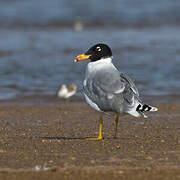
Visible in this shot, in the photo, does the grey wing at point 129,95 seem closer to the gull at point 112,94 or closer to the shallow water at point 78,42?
the gull at point 112,94

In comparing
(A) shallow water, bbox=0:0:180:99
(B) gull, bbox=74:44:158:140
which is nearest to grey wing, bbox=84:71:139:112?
(B) gull, bbox=74:44:158:140

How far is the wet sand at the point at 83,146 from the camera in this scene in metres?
5.41

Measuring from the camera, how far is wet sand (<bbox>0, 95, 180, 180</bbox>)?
5.41 meters

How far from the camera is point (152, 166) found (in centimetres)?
561

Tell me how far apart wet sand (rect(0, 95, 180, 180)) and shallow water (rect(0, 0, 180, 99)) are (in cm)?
276

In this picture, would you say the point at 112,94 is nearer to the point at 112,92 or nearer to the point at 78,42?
the point at 112,92

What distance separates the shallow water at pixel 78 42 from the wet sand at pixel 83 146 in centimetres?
276

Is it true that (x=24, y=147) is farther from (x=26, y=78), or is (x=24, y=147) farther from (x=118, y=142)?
(x=26, y=78)

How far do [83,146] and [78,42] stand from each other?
543 inches

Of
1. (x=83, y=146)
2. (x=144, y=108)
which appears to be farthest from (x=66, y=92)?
(x=144, y=108)

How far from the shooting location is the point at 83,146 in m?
6.73

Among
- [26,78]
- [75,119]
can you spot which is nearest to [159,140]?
[75,119]

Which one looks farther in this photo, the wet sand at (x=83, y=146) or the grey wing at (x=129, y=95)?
the grey wing at (x=129, y=95)

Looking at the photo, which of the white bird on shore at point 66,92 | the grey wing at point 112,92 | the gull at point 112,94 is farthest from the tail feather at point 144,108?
the white bird on shore at point 66,92
